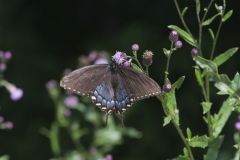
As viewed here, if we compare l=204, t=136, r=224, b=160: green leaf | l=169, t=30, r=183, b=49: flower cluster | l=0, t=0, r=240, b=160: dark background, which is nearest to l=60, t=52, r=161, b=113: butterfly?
l=169, t=30, r=183, b=49: flower cluster

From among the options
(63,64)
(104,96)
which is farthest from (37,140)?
(104,96)

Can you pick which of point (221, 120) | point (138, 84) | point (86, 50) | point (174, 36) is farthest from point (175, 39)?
point (86, 50)

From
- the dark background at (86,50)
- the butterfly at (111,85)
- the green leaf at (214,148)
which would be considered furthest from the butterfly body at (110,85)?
the dark background at (86,50)

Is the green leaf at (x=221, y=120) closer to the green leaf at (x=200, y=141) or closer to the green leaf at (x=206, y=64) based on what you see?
the green leaf at (x=200, y=141)

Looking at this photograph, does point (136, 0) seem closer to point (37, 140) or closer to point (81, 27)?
point (81, 27)

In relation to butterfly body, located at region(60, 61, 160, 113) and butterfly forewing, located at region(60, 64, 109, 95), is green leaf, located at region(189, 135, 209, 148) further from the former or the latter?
butterfly forewing, located at region(60, 64, 109, 95)

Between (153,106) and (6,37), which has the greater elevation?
(6,37)

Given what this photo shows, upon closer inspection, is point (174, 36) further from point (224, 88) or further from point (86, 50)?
point (86, 50)
